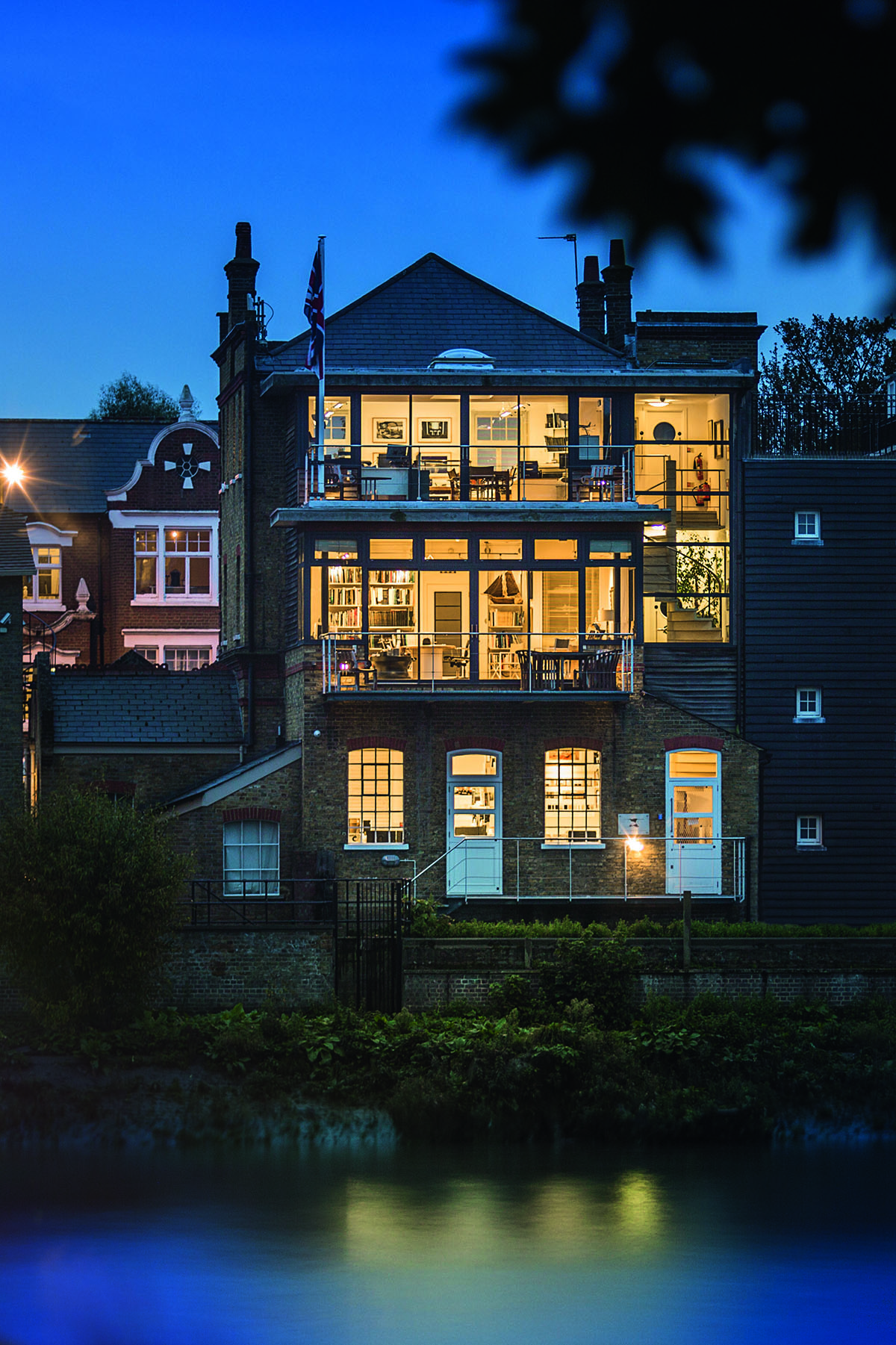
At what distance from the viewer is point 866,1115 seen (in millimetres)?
22656

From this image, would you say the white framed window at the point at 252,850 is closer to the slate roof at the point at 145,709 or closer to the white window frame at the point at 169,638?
the slate roof at the point at 145,709

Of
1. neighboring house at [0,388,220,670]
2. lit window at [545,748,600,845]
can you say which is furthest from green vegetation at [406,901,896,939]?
neighboring house at [0,388,220,670]

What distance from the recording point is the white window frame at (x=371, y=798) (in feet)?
95.3

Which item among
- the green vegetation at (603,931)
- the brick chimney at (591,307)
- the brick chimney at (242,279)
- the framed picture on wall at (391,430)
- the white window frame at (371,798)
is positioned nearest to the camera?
the green vegetation at (603,931)

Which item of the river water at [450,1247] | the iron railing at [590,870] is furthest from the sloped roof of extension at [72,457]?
the river water at [450,1247]

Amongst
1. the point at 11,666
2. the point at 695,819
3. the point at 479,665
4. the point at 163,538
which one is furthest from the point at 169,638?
the point at 695,819

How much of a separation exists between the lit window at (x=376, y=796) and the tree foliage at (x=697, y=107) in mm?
25262

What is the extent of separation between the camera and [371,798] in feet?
95.6

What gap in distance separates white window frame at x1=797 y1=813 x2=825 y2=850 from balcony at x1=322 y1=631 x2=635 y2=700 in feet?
13.1

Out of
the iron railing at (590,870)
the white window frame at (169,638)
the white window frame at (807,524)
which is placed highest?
the white window frame at (807,524)

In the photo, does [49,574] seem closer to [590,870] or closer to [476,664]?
[476,664]

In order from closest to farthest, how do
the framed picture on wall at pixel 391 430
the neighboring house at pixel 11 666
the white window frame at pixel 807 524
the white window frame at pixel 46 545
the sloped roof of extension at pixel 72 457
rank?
the neighboring house at pixel 11 666
the white window frame at pixel 807 524
the framed picture on wall at pixel 391 430
the white window frame at pixel 46 545
the sloped roof of extension at pixel 72 457

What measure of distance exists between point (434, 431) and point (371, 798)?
6.85 meters

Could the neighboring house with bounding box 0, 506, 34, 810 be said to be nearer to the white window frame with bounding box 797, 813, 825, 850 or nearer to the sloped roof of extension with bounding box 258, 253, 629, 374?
the sloped roof of extension with bounding box 258, 253, 629, 374
